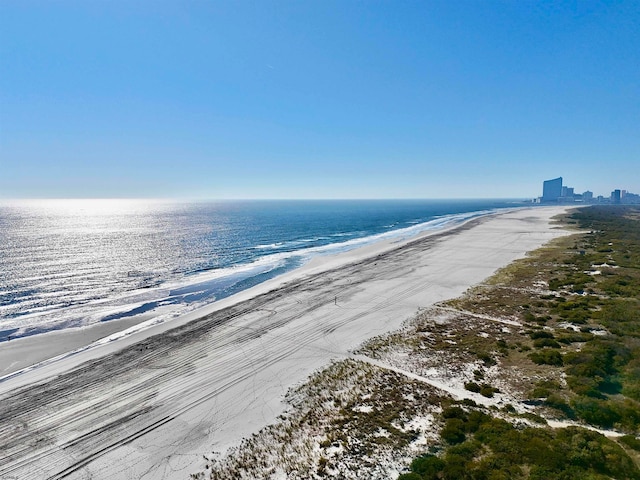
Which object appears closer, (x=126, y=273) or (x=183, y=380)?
(x=183, y=380)

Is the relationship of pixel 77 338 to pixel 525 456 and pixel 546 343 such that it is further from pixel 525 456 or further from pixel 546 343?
pixel 546 343

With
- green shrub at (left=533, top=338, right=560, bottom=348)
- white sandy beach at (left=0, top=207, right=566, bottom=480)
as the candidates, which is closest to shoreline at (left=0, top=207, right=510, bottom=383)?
white sandy beach at (left=0, top=207, right=566, bottom=480)

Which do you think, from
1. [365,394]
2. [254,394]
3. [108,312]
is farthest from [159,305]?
[365,394]

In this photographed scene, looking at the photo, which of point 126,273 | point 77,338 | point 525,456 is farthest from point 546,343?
point 126,273

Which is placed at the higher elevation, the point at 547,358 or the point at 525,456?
the point at 547,358

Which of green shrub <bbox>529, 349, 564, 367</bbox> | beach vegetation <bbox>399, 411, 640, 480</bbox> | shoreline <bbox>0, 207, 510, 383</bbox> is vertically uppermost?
green shrub <bbox>529, 349, 564, 367</bbox>

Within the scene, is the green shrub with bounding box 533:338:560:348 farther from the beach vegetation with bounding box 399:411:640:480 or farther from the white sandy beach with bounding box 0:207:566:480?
the white sandy beach with bounding box 0:207:566:480

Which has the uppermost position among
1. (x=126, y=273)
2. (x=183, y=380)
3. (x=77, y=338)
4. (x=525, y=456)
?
(x=126, y=273)

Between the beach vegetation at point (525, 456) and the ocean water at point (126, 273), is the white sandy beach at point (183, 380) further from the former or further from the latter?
the beach vegetation at point (525, 456)

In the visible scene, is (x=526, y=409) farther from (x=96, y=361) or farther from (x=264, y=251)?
(x=264, y=251)
